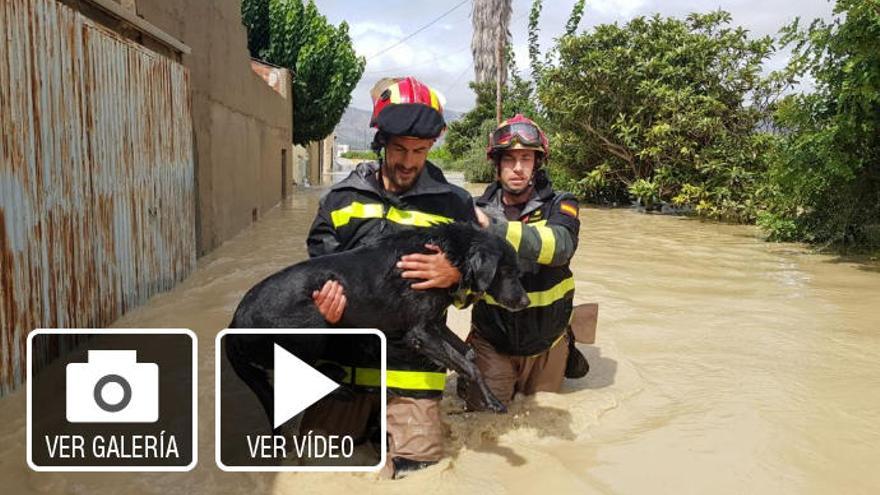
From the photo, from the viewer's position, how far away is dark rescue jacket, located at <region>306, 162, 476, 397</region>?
2.88 m

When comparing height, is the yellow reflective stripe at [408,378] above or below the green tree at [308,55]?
below

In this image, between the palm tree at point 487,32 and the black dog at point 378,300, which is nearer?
the black dog at point 378,300

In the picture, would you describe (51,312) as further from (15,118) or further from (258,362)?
(258,362)

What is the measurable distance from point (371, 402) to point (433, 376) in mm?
367

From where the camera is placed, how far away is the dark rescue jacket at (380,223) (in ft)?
9.45

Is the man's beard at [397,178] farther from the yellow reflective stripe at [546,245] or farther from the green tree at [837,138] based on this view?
the green tree at [837,138]

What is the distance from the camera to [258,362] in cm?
269

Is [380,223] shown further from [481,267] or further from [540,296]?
[540,296]

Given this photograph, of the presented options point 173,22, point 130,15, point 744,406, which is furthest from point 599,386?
point 173,22

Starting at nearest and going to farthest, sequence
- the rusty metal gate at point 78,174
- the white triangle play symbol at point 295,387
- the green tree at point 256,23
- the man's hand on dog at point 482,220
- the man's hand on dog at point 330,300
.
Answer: the man's hand on dog at point 330,300, the white triangle play symbol at point 295,387, the man's hand on dog at point 482,220, the rusty metal gate at point 78,174, the green tree at point 256,23

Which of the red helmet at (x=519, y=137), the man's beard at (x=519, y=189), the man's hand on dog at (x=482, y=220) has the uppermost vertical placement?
the red helmet at (x=519, y=137)

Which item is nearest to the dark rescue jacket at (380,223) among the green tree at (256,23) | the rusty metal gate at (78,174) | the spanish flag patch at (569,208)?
the spanish flag patch at (569,208)

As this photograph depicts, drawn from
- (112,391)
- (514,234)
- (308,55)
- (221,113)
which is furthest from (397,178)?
(308,55)

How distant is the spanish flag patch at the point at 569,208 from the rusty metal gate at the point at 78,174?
3.20 metres
